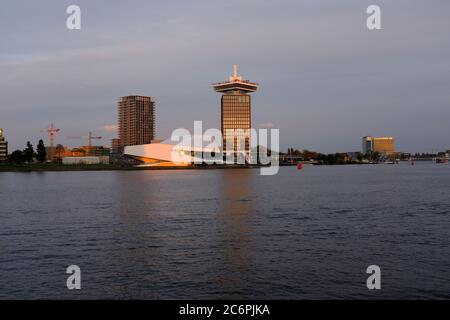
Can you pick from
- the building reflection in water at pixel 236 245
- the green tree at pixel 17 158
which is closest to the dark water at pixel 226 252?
the building reflection in water at pixel 236 245

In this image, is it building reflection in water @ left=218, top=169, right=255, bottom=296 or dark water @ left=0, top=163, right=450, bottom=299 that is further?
building reflection in water @ left=218, top=169, right=255, bottom=296

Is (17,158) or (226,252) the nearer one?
(226,252)

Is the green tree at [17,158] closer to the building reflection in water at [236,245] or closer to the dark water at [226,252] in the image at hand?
the dark water at [226,252]

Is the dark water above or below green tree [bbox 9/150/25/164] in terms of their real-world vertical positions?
below

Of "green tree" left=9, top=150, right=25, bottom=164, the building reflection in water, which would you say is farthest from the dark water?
"green tree" left=9, top=150, right=25, bottom=164

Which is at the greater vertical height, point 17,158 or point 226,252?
point 17,158

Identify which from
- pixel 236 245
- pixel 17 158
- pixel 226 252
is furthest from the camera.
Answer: pixel 17 158

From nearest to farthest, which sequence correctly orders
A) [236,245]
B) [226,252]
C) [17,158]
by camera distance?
[226,252] < [236,245] < [17,158]

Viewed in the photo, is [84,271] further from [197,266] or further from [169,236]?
[169,236]

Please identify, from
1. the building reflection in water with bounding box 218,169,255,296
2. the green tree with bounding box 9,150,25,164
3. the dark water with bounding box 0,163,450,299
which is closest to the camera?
the dark water with bounding box 0,163,450,299

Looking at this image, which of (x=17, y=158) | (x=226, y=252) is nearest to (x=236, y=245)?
(x=226, y=252)

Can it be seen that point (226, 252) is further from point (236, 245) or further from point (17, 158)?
point (17, 158)

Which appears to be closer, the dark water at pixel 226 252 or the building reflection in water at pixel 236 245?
the dark water at pixel 226 252

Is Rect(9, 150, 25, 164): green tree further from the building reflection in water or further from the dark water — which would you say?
the building reflection in water
